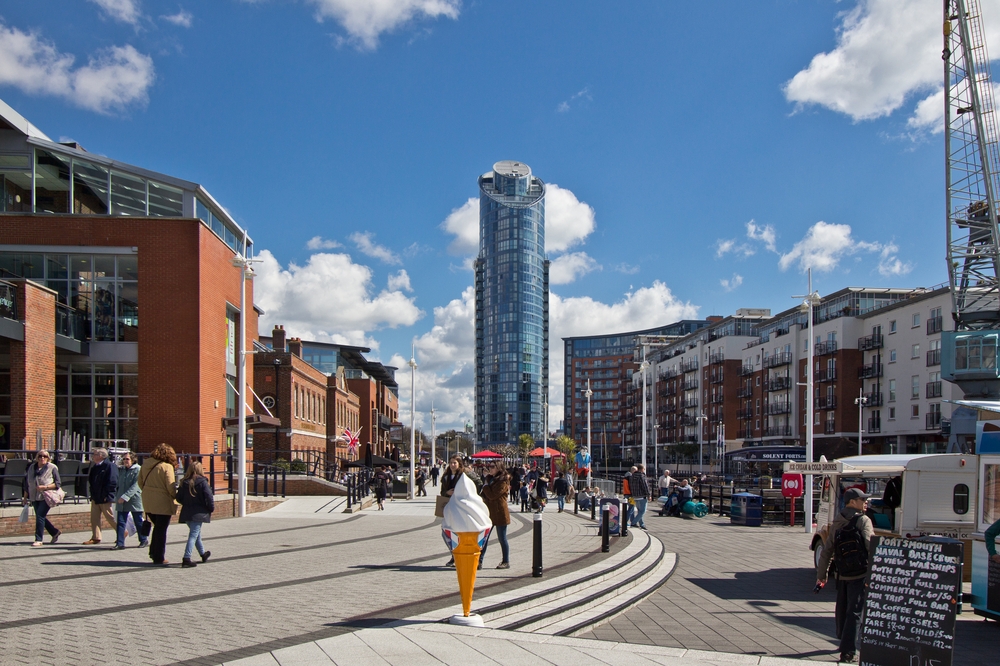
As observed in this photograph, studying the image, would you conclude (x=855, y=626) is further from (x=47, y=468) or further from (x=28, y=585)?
(x=47, y=468)

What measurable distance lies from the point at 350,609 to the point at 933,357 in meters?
55.4

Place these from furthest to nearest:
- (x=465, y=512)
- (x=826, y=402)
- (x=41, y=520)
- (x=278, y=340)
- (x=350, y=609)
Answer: (x=826, y=402)
(x=278, y=340)
(x=41, y=520)
(x=350, y=609)
(x=465, y=512)

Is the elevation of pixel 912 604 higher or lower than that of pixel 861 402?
higher

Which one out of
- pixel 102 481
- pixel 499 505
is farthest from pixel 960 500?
pixel 102 481

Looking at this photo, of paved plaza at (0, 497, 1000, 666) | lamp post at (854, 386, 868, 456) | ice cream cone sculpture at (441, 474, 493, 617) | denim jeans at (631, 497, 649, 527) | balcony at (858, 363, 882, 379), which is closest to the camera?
paved plaza at (0, 497, 1000, 666)

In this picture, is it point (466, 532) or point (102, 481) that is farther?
point (102, 481)

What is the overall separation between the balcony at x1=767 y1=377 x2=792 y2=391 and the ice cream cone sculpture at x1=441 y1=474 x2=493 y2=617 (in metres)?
68.9

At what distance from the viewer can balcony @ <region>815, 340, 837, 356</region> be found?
64.8 metres

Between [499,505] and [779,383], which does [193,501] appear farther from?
[779,383]

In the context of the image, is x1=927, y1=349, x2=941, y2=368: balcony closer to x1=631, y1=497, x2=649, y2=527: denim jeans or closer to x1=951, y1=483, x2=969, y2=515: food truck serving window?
x1=631, y1=497, x2=649, y2=527: denim jeans

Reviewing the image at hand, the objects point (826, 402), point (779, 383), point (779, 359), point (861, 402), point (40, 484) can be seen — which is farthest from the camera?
point (779, 383)

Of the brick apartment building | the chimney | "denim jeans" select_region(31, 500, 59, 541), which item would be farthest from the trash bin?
the chimney

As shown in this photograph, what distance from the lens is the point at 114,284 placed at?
80.2 ft

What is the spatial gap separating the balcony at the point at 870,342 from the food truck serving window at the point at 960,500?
5334cm
